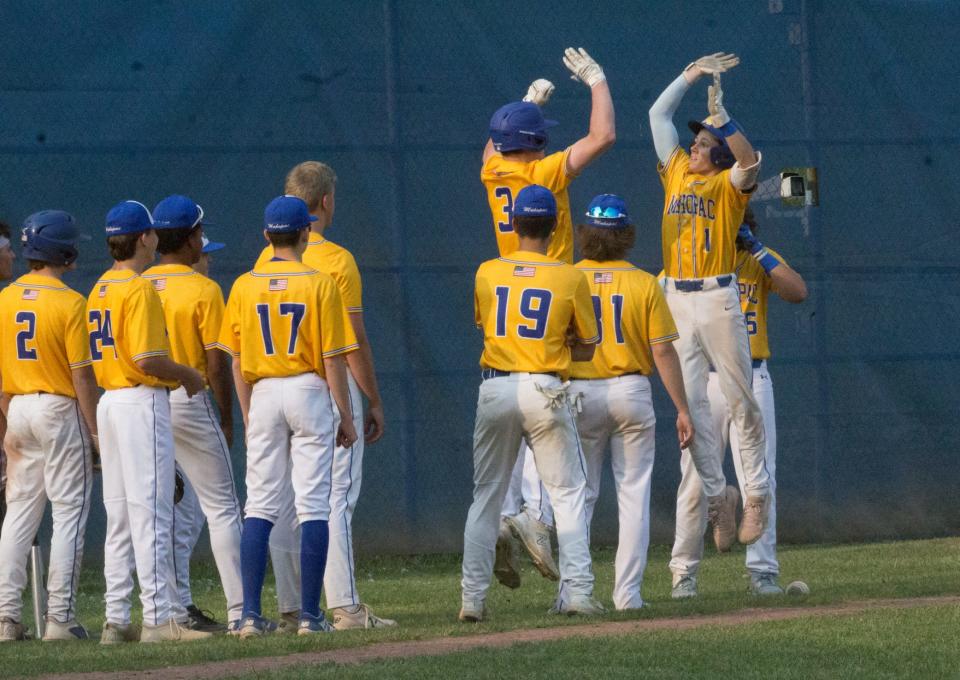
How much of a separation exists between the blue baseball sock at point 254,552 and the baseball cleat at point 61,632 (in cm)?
102

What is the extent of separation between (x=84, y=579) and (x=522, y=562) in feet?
8.99

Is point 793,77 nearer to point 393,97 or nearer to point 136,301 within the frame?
point 393,97

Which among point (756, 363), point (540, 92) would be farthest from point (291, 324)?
point (756, 363)

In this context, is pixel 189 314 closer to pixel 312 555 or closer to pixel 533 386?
pixel 312 555

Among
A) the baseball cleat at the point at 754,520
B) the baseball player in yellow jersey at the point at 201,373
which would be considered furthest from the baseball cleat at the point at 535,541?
the baseball player in yellow jersey at the point at 201,373

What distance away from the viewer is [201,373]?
721cm

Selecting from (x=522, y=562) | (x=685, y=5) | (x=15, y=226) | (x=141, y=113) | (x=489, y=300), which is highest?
(x=685, y=5)

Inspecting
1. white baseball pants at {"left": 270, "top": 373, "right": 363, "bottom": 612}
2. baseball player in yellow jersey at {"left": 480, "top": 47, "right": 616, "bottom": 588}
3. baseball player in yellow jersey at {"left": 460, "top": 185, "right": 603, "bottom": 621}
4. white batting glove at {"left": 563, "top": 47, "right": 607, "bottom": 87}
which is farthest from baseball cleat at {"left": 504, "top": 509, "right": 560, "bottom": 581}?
white batting glove at {"left": 563, "top": 47, "right": 607, "bottom": 87}

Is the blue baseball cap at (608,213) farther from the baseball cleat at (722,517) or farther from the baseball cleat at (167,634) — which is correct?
the baseball cleat at (167,634)

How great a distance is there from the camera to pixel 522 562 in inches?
412

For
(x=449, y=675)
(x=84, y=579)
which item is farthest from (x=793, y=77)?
(x=449, y=675)

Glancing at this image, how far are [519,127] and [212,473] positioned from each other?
6.94ft

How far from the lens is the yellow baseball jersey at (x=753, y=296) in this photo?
8219 mm

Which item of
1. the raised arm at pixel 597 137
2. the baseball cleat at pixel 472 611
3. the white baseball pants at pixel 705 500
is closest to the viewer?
the baseball cleat at pixel 472 611
